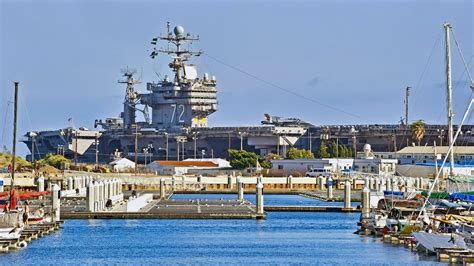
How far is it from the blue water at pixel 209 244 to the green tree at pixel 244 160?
74.6 metres

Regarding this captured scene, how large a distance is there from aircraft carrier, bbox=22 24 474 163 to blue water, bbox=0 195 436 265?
83.2 metres

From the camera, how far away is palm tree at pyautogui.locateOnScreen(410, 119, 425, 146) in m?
142

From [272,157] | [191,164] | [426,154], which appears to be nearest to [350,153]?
[272,157]

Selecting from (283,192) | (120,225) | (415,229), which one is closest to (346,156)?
(283,192)

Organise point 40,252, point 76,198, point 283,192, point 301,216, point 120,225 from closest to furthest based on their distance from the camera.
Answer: point 40,252, point 120,225, point 301,216, point 76,198, point 283,192

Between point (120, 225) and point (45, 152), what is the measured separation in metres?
106

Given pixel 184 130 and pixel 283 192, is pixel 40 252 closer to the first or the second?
pixel 283 192

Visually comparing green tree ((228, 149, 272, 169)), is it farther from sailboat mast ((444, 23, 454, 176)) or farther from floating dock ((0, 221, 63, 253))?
floating dock ((0, 221, 63, 253))

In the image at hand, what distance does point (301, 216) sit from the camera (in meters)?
72.1

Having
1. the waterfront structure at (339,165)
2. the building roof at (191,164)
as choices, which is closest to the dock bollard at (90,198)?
the waterfront structure at (339,165)

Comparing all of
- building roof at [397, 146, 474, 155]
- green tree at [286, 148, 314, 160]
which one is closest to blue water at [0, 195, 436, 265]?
building roof at [397, 146, 474, 155]

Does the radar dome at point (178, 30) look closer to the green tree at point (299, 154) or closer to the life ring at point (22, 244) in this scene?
the green tree at point (299, 154)

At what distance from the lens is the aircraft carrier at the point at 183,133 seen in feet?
495

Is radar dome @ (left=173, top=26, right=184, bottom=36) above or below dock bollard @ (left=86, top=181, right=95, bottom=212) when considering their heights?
above
